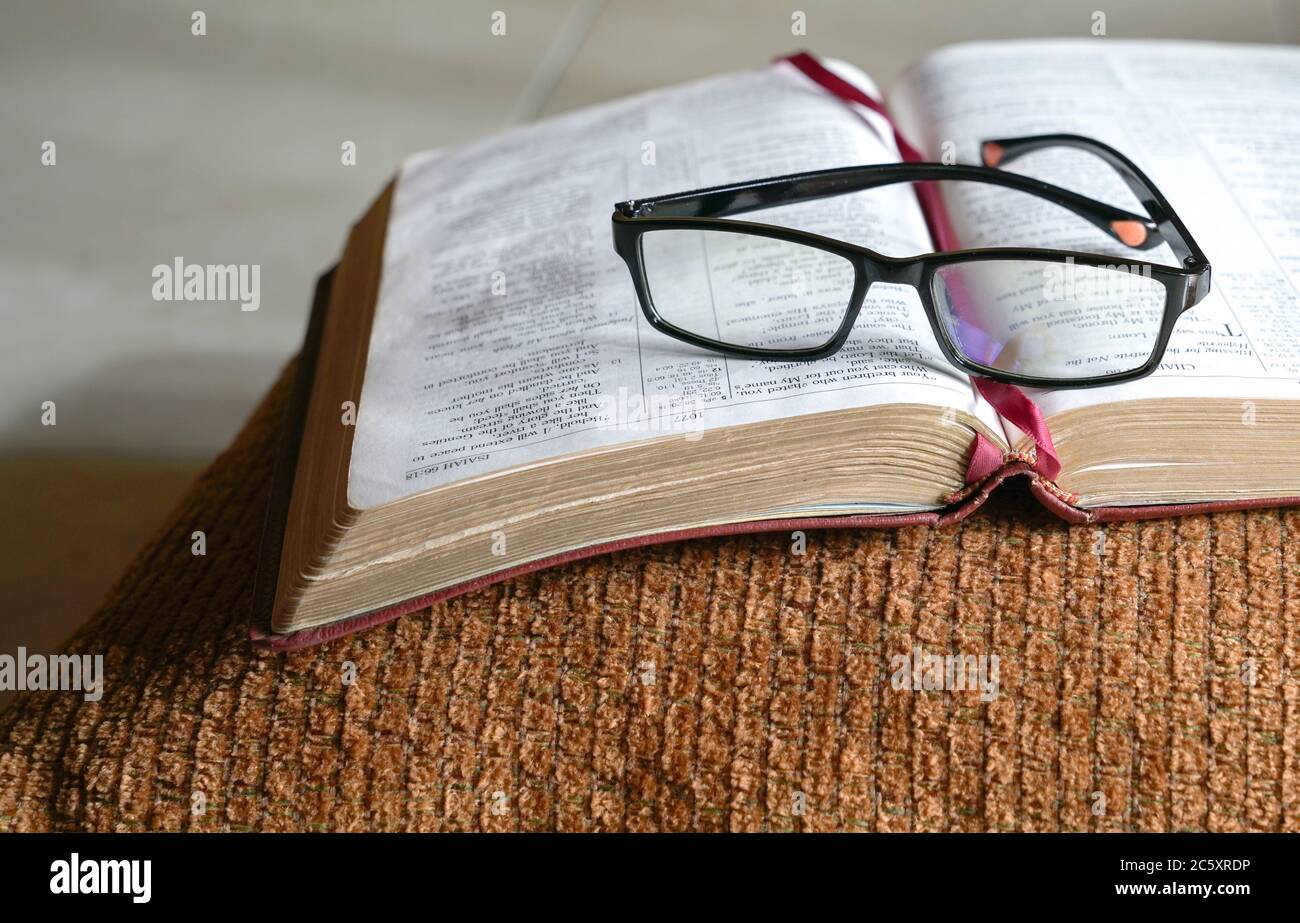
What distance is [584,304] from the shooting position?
25.0 inches

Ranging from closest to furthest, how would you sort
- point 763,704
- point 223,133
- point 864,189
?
1. point 763,704
2. point 864,189
3. point 223,133

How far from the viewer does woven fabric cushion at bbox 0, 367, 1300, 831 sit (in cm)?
52

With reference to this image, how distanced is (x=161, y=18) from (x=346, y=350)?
1547mm

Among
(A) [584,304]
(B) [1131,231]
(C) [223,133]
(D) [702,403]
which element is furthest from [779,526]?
(C) [223,133]

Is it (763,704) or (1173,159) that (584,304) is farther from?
(1173,159)

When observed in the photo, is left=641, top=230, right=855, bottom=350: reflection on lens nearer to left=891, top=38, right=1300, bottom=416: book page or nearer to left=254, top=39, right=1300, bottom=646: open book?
left=254, top=39, right=1300, bottom=646: open book

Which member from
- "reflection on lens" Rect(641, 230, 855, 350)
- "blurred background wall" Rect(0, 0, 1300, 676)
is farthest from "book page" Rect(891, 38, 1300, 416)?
"blurred background wall" Rect(0, 0, 1300, 676)

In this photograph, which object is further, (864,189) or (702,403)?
(864,189)

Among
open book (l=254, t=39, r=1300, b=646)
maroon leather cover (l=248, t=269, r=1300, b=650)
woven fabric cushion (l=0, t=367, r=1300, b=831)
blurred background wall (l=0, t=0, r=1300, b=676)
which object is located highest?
blurred background wall (l=0, t=0, r=1300, b=676)

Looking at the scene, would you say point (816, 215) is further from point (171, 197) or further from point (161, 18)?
point (161, 18)

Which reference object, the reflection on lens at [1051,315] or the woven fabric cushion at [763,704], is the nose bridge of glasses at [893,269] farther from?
the woven fabric cushion at [763,704]

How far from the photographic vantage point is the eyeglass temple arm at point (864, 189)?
2.11 feet

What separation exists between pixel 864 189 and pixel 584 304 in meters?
0.18

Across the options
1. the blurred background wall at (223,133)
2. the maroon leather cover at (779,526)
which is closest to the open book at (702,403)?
the maroon leather cover at (779,526)
